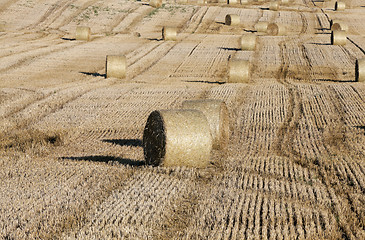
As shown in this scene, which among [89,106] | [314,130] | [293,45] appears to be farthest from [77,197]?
[293,45]

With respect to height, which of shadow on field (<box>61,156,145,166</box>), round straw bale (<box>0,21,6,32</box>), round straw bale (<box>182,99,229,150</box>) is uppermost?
round straw bale (<box>182,99,229,150</box>)

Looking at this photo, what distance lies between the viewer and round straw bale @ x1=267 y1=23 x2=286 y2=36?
4259cm

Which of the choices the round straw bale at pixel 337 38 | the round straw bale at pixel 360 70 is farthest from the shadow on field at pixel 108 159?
the round straw bale at pixel 337 38

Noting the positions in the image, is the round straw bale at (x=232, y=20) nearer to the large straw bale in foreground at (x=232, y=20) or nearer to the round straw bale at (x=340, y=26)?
the large straw bale in foreground at (x=232, y=20)

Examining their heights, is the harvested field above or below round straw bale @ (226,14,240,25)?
above

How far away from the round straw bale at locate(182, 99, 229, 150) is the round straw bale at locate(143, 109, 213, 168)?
1797mm

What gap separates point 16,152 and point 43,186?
3199 millimetres

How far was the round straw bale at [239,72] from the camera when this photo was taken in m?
24.1

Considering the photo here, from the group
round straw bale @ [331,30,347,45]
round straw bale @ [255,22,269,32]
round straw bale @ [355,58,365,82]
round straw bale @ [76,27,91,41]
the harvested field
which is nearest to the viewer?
the harvested field

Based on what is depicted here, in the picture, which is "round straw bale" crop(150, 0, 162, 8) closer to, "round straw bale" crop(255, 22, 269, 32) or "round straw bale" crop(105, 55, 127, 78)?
"round straw bale" crop(255, 22, 269, 32)

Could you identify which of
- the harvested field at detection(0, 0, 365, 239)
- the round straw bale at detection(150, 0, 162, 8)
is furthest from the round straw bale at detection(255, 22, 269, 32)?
the round straw bale at detection(150, 0, 162, 8)

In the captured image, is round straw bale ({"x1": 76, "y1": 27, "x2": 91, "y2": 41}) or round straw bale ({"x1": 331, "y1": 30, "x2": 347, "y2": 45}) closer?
round straw bale ({"x1": 331, "y1": 30, "x2": 347, "y2": 45})

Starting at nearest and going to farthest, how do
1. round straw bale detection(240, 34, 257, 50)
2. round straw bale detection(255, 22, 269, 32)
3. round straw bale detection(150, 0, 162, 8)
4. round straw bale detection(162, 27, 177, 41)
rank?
round straw bale detection(240, 34, 257, 50) → round straw bale detection(162, 27, 177, 41) → round straw bale detection(255, 22, 269, 32) → round straw bale detection(150, 0, 162, 8)

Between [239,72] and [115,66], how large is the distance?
19.2 ft
